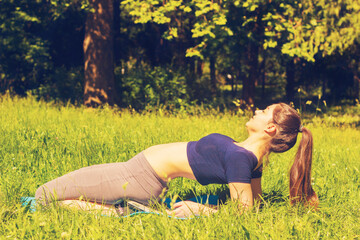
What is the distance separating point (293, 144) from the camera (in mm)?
3582

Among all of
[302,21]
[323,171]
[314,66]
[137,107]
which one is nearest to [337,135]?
[323,171]

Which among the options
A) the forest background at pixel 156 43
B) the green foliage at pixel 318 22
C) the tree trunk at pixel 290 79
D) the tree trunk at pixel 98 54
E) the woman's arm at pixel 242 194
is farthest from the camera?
the tree trunk at pixel 290 79

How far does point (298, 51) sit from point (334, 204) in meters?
7.51

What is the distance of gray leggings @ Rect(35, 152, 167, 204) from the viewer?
142 inches

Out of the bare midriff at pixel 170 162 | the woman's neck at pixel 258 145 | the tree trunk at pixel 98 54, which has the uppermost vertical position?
the tree trunk at pixel 98 54

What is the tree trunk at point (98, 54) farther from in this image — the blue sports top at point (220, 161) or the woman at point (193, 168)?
the blue sports top at point (220, 161)

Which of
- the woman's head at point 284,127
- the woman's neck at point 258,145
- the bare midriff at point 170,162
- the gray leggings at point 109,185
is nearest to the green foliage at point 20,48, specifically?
the gray leggings at point 109,185

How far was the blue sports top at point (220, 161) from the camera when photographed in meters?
3.31

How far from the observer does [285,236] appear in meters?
2.99

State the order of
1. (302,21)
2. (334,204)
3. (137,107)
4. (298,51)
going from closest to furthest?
(334,204) → (298,51) → (302,21) → (137,107)

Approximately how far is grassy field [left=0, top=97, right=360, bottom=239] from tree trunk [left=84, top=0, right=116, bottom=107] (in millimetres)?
3848

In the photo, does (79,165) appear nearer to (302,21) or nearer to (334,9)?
(302,21)

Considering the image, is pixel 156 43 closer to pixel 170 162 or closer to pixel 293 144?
pixel 170 162

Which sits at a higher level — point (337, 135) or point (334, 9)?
point (334, 9)
